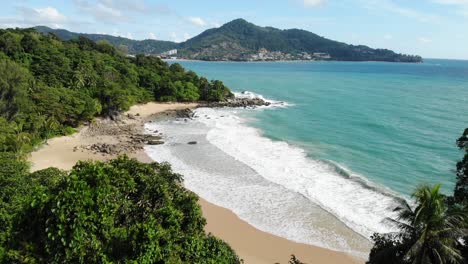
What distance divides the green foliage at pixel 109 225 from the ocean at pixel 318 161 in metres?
9.67

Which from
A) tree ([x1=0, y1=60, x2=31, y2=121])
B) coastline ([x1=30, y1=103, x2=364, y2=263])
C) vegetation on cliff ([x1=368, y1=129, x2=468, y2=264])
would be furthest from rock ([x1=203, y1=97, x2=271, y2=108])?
vegetation on cliff ([x1=368, y1=129, x2=468, y2=264])

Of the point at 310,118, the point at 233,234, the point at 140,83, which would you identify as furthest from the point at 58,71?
the point at 233,234

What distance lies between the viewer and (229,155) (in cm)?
4150

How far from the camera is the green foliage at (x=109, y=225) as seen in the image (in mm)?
11000

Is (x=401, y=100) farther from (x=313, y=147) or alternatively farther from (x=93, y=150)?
(x=93, y=150)

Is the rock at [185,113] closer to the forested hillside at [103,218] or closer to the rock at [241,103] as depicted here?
the rock at [241,103]

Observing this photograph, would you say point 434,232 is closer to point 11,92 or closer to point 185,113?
point 11,92

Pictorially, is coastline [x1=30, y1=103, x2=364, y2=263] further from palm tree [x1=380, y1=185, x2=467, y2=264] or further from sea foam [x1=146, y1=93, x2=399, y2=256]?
palm tree [x1=380, y1=185, x2=467, y2=264]

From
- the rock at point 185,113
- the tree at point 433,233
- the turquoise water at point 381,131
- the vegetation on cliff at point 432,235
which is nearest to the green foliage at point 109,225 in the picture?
the vegetation on cliff at point 432,235

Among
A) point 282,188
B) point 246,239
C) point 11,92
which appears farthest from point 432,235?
point 11,92

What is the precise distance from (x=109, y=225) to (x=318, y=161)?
99.8 ft

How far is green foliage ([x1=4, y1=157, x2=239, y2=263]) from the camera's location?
1100 centimetres

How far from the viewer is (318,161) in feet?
129

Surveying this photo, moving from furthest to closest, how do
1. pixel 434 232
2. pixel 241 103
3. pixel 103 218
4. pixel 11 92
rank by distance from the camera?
pixel 241 103, pixel 11 92, pixel 434 232, pixel 103 218
